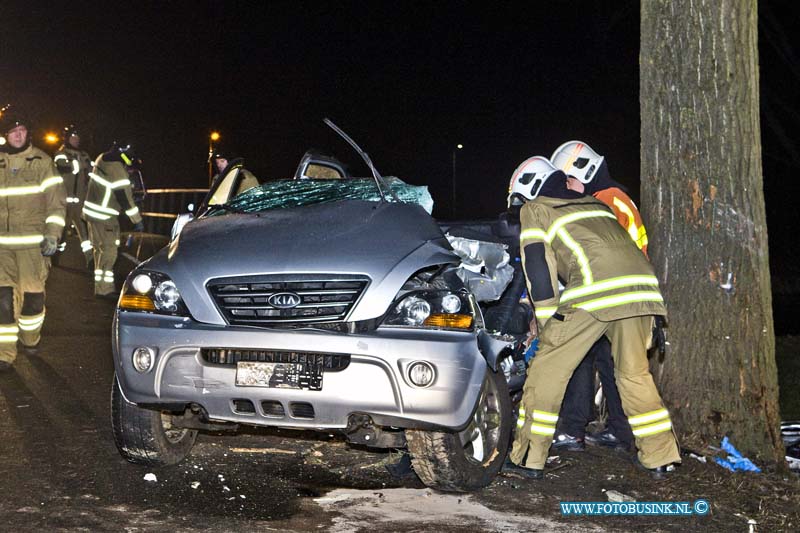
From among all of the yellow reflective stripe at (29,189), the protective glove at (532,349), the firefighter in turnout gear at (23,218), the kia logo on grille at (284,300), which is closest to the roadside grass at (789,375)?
the protective glove at (532,349)

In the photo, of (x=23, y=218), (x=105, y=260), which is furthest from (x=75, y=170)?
(x=23, y=218)

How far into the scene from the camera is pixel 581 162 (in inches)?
279

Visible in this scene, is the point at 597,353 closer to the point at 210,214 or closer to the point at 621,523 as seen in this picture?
the point at 621,523

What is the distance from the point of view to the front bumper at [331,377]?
498 centimetres

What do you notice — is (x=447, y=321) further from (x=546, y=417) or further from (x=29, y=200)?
(x=29, y=200)

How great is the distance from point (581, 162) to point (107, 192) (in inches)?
309

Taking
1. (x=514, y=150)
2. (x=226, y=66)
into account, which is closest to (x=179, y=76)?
(x=226, y=66)

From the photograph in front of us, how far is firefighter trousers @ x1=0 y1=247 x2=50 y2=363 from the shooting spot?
8445mm

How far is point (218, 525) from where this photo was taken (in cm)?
479

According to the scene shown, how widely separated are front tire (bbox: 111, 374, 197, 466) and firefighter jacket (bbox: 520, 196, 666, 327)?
2118 mm

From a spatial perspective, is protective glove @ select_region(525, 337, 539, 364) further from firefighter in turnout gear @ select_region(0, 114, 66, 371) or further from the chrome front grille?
firefighter in turnout gear @ select_region(0, 114, 66, 371)

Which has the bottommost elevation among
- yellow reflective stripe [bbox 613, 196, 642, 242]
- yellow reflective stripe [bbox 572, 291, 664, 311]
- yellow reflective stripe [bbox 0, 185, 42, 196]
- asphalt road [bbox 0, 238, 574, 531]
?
asphalt road [bbox 0, 238, 574, 531]

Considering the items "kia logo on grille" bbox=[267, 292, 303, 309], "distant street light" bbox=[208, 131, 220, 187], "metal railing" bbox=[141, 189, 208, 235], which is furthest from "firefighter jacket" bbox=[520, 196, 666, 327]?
"metal railing" bbox=[141, 189, 208, 235]

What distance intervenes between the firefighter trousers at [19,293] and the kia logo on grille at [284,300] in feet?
13.3
